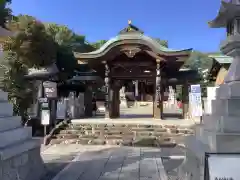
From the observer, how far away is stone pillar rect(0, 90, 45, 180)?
15.3 feet

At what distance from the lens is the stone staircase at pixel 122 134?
11688 millimetres

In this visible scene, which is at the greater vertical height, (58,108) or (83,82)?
(83,82)

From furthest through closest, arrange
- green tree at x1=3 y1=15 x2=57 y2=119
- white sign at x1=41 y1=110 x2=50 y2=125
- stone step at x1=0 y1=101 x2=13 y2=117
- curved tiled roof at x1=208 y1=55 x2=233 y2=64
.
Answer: curved tiled roof at x1=208 y1=55 x2=233 y2=64, green tree at x1=3 y1=15 x2=57 y2=119, white sign at x1=41 y1=110 x2=50 y2=125, stone step at x1=0 y1=101 x2=13 y2=117

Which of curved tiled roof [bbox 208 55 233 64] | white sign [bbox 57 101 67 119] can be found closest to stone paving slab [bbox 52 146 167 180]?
white sign [bbox 57 101 67 119]

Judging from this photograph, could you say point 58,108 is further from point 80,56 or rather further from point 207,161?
point 207,161

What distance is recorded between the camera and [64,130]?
13.6 m

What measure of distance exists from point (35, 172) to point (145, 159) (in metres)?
3.42

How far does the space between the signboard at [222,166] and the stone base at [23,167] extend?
3.15 meters

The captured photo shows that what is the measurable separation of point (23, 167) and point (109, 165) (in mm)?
2611

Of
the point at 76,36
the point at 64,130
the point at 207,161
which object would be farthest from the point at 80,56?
the point at 76,36

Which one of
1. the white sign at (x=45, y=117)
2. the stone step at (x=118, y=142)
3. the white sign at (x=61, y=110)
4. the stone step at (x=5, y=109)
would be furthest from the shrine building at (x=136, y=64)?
the stone step at (x=5, y=109)

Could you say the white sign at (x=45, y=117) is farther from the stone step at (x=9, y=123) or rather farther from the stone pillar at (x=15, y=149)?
the stone step at (x=9, y=123)

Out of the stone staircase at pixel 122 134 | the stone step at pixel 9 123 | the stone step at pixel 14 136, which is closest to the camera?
the stone step at pixel 14 136

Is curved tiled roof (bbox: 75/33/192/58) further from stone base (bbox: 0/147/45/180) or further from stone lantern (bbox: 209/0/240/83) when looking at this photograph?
stone lantern (bbox: 209/0/240/83)
